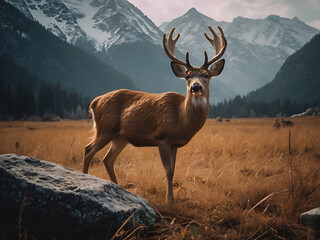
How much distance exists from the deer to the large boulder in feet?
4.06

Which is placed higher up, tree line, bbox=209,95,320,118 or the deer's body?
tree line, bbox=209,95,320,118

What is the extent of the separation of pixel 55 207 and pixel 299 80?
17720cm

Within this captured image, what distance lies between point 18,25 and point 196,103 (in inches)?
9378

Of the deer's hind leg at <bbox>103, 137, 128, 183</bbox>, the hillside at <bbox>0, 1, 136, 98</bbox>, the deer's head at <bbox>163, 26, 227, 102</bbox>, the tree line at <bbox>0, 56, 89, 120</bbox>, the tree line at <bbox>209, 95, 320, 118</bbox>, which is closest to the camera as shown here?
the deer's head at <bbox>163, 26, 227, 102</bbox>

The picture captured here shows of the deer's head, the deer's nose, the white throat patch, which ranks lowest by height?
the white throat patch

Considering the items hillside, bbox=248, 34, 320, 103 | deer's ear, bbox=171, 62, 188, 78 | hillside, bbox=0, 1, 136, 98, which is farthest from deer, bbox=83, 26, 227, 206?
hillside, bbox=0, 1, 136, 98

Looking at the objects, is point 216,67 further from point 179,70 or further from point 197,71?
point 179,70

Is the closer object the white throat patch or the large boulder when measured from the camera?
the large boulder

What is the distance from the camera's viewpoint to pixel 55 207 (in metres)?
1.86

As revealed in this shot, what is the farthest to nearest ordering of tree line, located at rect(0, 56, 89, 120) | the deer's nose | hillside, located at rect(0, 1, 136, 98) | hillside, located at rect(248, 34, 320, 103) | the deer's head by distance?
hillside, located at rect(0, 1, 136, 98) → hillside, located at rect(248, 34, 320, 103) → tree line, located at rect(0, 56, 89, 120) → the deer's head → the deer's nose

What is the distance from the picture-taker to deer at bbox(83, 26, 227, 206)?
3365 mm

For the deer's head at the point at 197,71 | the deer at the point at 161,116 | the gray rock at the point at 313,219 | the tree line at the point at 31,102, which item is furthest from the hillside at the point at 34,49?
the gray rock at the point at 313,219

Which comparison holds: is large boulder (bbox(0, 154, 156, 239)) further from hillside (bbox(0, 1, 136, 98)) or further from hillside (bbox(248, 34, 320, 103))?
hillside (bbox(0, 1, 136, 98))

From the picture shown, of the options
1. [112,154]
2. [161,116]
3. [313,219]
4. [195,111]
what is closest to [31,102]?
[112,154]
